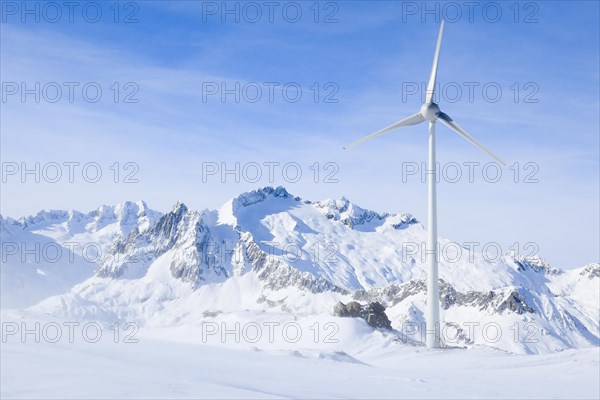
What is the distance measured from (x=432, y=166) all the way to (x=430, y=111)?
7.63 meters

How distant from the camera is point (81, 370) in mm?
26953

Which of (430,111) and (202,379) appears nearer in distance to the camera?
(202,379)

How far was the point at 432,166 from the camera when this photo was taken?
3388 inches

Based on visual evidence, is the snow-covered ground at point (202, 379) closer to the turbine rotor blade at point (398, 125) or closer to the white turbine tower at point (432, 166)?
the white turbine tower at point (432, 166)

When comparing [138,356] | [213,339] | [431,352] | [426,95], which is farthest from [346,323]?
[138,356]

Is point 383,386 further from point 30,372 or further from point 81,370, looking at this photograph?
point 30,372

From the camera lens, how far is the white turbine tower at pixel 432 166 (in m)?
80.3

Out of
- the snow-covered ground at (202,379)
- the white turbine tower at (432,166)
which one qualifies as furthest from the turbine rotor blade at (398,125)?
the snow-covered ground at (202,379)

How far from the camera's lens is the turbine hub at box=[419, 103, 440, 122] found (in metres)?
84.8

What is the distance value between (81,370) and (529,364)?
185ft

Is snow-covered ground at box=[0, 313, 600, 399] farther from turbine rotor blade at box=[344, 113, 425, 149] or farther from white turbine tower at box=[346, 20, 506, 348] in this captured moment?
turbine rotor blade at box=[344, 113, 425, 149]

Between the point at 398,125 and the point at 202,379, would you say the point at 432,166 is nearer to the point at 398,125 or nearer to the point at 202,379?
the point at 398,125

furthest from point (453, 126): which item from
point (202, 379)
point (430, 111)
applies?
point (202, 379)

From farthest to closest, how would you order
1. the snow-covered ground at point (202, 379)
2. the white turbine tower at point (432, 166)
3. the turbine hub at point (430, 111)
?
the turbine hub at point (430, 111) → the white turbine tower at point (432, 166) → the snow-covered ground at point (202, 379)
